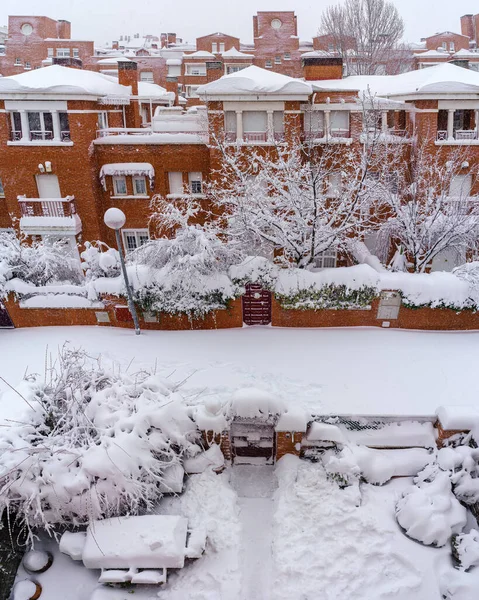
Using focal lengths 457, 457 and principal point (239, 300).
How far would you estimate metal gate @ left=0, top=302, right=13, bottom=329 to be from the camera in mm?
14281

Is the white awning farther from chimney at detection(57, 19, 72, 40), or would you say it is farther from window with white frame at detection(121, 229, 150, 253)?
chimney at detection(57, 19, 72, 40)

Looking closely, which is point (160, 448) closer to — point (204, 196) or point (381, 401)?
point (381, 401)

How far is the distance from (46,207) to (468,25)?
4960 cm

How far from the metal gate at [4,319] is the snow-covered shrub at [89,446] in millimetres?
5273

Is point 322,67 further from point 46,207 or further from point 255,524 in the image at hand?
point 255,524

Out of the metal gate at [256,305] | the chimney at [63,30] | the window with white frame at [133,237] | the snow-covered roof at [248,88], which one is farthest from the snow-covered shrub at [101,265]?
the chimney at [63,30]

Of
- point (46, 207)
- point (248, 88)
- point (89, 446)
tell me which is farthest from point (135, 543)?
point (248, 88)

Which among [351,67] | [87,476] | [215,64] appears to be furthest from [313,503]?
[351,67]

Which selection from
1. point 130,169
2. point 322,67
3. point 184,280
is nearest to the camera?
point 184,280

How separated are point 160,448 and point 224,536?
201 cm

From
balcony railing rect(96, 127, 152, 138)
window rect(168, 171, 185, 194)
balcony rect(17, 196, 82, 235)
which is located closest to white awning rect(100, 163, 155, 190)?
window rect(168, 171, 185, 194)

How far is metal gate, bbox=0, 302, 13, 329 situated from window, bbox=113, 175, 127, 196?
353 inches

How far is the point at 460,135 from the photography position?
64.6 ft

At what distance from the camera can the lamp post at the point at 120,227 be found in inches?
444
